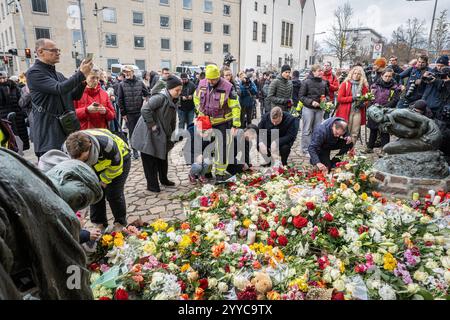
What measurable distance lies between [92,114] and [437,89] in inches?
245

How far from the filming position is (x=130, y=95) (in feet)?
21.2

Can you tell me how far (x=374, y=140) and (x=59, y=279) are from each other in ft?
24.6

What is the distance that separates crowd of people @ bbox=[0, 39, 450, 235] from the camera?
3.66m

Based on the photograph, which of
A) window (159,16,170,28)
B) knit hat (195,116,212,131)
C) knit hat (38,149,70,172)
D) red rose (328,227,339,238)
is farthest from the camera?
window (159,16,170,28)

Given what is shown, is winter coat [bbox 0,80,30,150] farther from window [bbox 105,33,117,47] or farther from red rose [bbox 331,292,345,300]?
window [bbox 105,33,117,47]

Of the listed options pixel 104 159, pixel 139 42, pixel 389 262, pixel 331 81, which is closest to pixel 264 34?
pixel 139 42

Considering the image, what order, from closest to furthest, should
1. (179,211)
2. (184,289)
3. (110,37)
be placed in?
(184,289) → (179,211) → (110,37)

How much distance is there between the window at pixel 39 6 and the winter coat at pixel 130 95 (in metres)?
31.6

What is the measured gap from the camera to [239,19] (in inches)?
1665

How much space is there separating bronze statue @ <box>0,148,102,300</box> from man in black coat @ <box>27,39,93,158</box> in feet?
9.69

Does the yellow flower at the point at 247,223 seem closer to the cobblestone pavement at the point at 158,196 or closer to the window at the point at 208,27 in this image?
the cobblestone pavement at the point at 158,196

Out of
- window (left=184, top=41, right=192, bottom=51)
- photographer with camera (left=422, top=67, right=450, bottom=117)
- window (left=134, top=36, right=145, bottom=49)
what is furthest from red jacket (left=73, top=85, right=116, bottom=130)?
window (left=184, top=41, right=192, bottom=51)

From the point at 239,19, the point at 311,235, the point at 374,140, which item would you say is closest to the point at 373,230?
the point at 311,235
